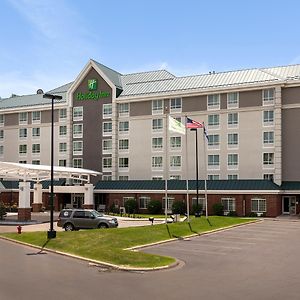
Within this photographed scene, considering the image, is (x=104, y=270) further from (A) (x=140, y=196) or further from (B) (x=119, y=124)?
(B) (x=119, y=124)

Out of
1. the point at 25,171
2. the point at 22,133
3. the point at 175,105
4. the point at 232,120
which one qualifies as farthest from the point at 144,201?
the point at 22,133

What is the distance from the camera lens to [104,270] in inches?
712

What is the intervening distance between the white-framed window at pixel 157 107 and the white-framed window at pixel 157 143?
12.0 feet

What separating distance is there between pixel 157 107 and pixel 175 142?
560cm

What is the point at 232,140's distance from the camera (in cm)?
5962

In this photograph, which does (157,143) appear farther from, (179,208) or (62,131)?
(62,131)

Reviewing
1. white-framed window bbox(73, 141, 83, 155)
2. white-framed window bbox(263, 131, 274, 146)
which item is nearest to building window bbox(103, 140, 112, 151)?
white-framed window bbox(73, 141, 83, 155)

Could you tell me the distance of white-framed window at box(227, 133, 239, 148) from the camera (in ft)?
195

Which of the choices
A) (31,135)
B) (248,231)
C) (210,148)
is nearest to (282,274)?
(248,231)

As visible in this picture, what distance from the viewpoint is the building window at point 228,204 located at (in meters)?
56.4

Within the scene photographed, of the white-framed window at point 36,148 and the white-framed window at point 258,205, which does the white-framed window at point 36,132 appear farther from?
the white-framed window at point 258,205

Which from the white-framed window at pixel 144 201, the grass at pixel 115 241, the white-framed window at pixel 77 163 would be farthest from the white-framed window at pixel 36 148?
the grass at pixel 115 241

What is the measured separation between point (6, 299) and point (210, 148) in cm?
4969

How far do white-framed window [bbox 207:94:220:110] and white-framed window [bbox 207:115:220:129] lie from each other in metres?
1.20
